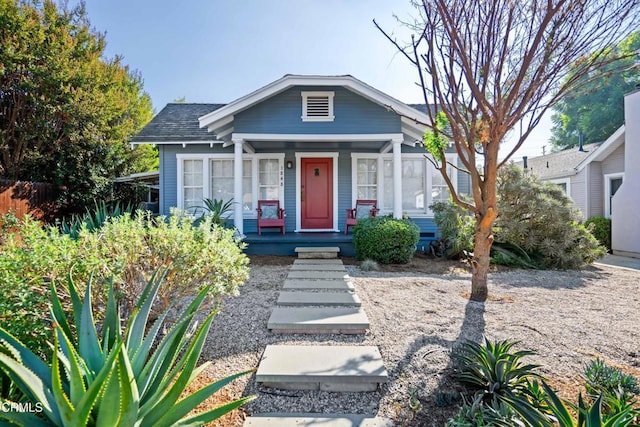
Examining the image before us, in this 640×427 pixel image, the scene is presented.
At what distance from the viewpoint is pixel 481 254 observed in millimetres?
4410

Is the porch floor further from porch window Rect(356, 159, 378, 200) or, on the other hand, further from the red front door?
porch window Rect(356, 159, 378, 200)

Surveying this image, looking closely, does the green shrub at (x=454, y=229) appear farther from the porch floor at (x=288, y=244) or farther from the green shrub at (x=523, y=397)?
the green shrub at (x=523, y=397)

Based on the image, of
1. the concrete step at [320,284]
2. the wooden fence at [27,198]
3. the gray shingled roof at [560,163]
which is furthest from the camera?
the gray shingled roof at [560,163]

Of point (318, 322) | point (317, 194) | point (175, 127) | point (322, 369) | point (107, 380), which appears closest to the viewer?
point (107, 380)

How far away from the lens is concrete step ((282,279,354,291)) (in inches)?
199

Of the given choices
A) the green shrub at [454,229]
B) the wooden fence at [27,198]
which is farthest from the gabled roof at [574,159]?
the wooden fence at [27,198]

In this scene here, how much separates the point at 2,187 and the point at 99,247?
9106 mm

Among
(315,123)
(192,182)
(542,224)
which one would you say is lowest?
(542,224)

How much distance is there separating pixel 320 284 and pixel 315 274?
2.59ft

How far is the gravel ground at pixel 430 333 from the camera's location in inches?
91.4

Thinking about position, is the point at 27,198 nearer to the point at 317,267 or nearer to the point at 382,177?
the point at 317,267

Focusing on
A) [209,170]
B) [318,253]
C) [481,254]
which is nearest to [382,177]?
[318,253]

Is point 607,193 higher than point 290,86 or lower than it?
lower

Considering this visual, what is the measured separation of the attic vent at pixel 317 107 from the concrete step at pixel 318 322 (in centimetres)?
622
